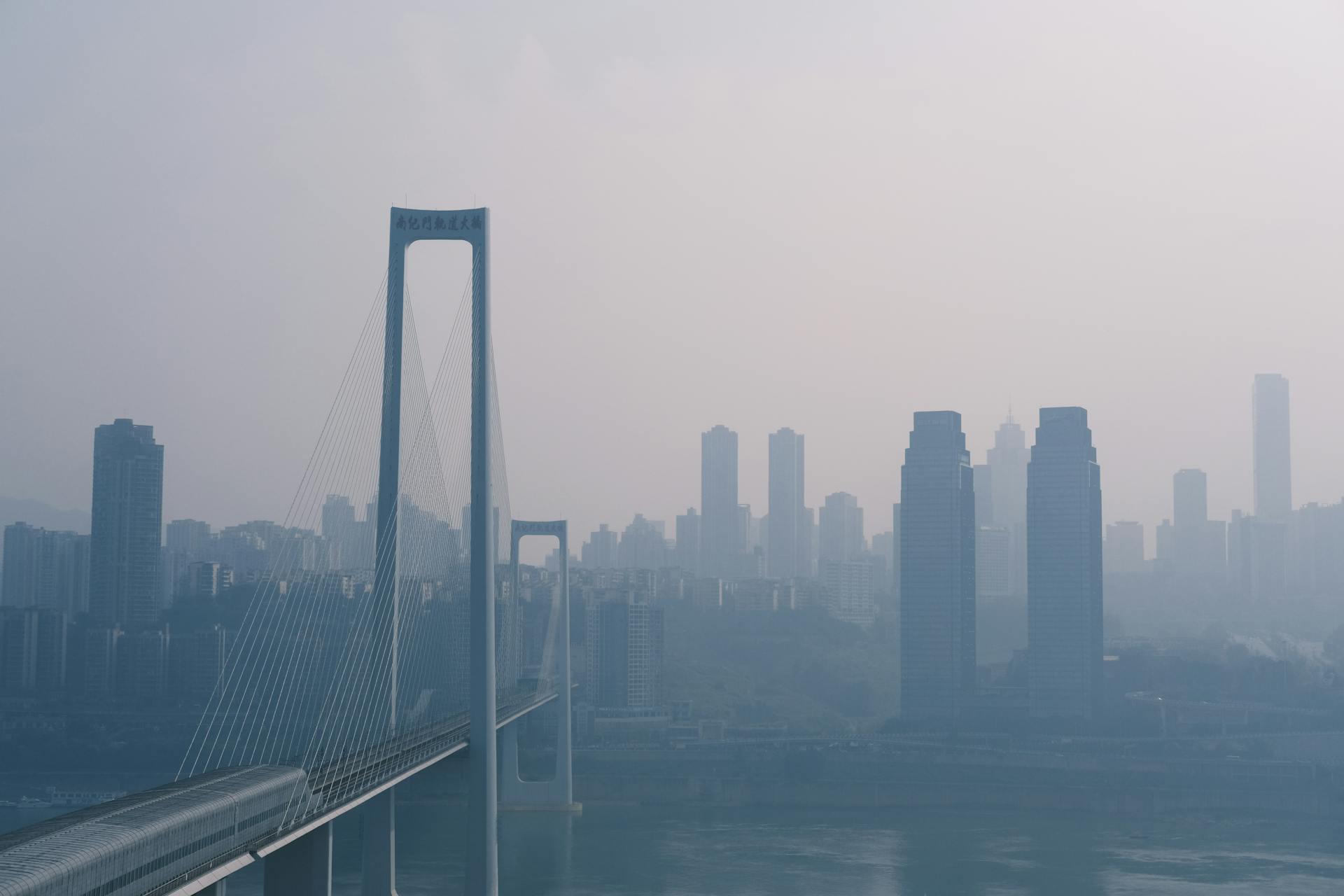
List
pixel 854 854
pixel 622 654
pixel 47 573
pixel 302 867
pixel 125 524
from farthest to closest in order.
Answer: pixel 622 654 → pixel 47 573 → pixel 125 524 → pixel 854 854 → pixel 302 867

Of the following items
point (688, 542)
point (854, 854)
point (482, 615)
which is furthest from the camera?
point (688, 542)

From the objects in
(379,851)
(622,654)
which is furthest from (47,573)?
(379,851)

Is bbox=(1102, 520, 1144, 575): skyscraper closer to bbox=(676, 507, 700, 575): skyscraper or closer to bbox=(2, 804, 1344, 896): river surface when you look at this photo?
bbox=(676, 507, 700, 575): skyscraper

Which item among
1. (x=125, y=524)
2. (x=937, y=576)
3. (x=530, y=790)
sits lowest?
(x=530, y=790)

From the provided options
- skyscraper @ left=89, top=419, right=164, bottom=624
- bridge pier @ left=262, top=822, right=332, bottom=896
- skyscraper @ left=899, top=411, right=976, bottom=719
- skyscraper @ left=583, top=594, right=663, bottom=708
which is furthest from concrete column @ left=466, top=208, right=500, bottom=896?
skyscraper @ left=899, top=411, right=976, bottom=719

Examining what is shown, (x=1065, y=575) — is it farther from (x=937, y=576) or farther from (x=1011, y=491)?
(x=1011, y=491)

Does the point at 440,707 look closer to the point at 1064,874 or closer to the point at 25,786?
the point at 1064,874

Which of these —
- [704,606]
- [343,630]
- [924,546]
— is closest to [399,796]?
[343,630]
